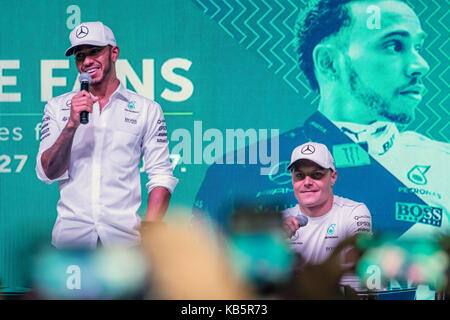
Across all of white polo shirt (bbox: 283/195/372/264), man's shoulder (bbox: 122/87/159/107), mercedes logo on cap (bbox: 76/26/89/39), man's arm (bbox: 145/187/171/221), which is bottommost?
white polo shirt (bbox: 283/195/372/264)

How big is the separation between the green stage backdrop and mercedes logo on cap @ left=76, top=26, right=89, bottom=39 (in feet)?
0.26

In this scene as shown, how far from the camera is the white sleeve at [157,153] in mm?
3146

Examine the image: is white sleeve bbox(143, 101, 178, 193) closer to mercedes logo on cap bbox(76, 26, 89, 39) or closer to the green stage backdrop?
the green stage backdrop

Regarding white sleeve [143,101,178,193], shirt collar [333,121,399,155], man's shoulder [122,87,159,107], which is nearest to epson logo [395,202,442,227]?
shirt collar [333,121,399,155]

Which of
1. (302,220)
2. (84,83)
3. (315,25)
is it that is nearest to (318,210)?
(302,220)

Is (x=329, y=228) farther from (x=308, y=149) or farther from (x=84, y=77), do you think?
(x=84, y=77)

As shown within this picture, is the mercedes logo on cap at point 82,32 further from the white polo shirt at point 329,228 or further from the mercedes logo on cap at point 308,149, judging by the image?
the white polo shirt at point 329,228

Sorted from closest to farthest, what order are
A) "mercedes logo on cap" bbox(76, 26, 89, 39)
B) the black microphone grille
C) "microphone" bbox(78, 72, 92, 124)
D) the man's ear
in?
Result: "microphone" bbox(78, 72, 92, 124), the black microphone grille, "mercedes logo on cap" bbox(76, 26, 89, 39), the man's ear

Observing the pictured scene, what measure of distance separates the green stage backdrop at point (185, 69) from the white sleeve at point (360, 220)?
50 centimetres

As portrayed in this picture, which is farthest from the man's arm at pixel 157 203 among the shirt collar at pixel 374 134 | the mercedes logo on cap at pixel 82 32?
the shirt collar at pixel 374 134

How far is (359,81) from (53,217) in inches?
68.5

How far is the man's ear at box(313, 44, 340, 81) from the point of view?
129 inches
